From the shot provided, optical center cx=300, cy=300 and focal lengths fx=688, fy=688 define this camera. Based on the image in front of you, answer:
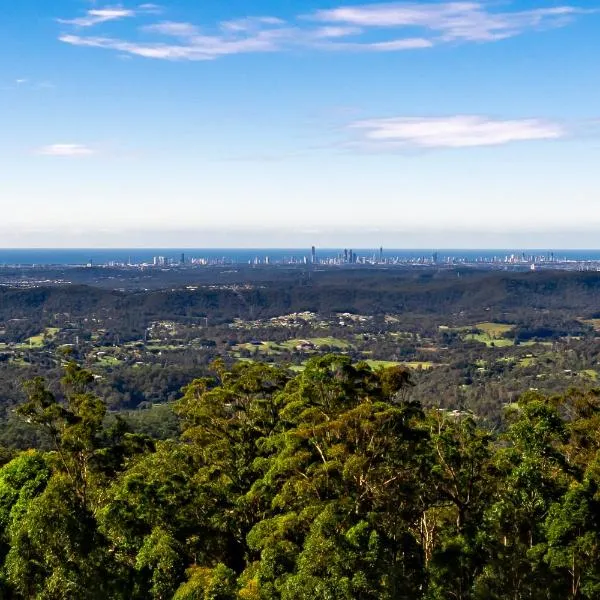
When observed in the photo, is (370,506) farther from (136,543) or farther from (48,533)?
(48,533)

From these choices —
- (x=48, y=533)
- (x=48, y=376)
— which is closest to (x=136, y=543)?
(x=48, y=533)

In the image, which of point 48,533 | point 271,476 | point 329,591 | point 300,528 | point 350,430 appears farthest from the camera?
point 271,476

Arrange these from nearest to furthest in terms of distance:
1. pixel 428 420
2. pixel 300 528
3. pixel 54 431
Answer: pixel 300 528 < pixel 54 431 < pixel 428 420

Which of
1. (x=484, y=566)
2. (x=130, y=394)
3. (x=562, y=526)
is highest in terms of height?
(x=562, y=526)

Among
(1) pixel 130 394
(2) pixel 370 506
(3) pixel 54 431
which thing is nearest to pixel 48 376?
(1) pixel 130 394

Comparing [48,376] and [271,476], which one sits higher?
[271,476]

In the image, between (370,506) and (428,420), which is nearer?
(370,506)
